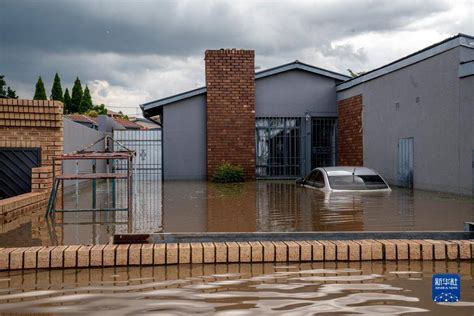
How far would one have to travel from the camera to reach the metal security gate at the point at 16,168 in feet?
37.3

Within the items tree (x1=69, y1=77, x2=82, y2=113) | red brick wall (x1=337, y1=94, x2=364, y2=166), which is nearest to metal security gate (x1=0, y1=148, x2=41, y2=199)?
red brick wall (x1=337, y1=94, x2=364, y2=166)

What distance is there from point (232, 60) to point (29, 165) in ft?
35.3

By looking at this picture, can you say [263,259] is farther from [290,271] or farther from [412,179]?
[412,179]

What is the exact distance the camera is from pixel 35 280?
489cm

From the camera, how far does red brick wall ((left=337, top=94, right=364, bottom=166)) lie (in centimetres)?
1998

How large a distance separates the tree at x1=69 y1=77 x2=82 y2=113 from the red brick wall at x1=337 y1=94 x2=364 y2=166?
52552 mm

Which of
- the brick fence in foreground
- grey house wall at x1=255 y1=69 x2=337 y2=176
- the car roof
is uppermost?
grey house wall at x1=255 y1=69 x2=337 y2=176

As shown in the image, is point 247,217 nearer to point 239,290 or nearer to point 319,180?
point 239,290

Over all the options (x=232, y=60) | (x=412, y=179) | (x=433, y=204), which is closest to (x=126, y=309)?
(x=433, y=204)

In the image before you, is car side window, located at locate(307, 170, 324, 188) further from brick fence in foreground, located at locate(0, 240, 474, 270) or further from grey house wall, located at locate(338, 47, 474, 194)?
brick fence in foreground, located at locate(0, 240, 474, 270)

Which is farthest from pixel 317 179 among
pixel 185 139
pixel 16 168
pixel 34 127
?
pixel 185 139

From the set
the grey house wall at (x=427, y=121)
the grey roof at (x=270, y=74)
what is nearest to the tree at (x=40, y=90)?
the grey roof at (x=270, y=74)

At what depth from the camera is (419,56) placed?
15.4m

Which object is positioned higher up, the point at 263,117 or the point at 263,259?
the point at 263,117
